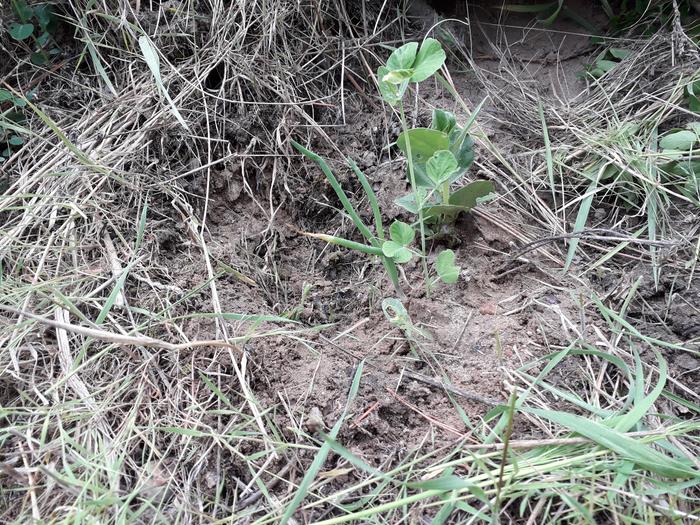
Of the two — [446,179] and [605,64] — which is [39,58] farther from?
[605,64]

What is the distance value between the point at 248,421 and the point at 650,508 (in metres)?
0.73

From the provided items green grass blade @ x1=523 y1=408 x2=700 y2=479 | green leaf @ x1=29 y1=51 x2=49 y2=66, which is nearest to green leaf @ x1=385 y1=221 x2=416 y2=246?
green grass blade @ x1=523 y1=408 x2=700 y2=479

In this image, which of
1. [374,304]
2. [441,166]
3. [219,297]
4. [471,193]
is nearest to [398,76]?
[441,166]

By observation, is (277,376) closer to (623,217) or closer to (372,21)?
(623,217)

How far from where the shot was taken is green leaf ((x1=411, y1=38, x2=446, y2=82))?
1.22 metres

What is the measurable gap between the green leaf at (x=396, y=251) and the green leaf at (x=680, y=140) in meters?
0.80

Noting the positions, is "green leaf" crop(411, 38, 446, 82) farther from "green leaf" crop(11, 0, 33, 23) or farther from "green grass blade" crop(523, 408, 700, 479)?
"green leaf" crop(11, 0, 33, 23)

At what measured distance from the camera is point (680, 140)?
4.72ft

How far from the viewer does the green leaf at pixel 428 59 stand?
1225 mm

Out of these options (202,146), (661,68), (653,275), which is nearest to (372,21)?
(202,146)

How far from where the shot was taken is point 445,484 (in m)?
0.92

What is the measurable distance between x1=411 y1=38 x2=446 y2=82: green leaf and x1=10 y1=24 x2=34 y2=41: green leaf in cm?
120

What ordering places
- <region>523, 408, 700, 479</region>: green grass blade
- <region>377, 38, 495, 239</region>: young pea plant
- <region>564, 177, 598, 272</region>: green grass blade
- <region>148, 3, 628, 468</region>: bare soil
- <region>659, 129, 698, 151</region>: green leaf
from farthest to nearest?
<region>659, 129, 698, 151</region>: green leaf < <region>564, 177, 598, 272</region>: green grass blade < <region>377, 38, 495, 239</region>: young pea plant < <region>148, 3, 628, 468</region>: bare soil < <region>523, 408, 700, 479</region>: green grass blade

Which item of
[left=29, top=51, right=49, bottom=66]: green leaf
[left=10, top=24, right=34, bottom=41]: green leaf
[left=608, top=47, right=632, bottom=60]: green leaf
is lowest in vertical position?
[left=608, top=47, right=632, bottom=60]: green leaf
